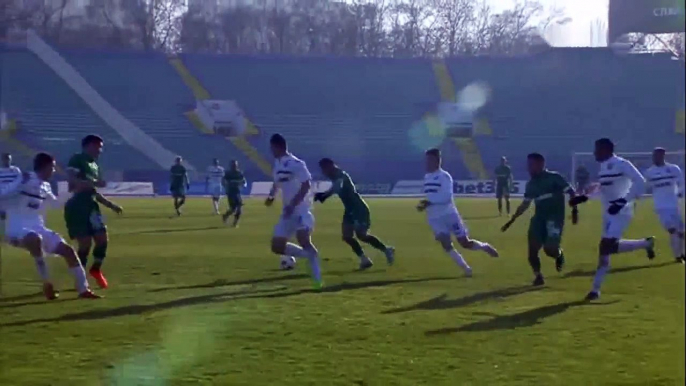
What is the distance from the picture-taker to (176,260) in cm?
1570

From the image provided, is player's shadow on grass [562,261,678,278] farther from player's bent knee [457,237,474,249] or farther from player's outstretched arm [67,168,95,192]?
player's outstretched arm [67,168,95,192]

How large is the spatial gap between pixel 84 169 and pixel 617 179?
6723 millimetres

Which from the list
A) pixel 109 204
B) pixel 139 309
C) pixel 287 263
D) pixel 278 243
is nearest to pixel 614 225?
pixel 278 243

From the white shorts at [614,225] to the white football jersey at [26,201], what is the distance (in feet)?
21.7

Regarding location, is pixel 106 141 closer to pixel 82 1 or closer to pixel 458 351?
pixel 82 1

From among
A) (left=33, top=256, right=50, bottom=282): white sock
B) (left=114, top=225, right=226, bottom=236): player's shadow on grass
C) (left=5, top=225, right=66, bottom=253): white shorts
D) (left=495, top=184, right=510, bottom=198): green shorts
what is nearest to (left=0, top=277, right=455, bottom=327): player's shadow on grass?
(left=5, top=225, right=66, bottom=253): white shorts

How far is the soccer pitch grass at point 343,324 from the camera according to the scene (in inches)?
273

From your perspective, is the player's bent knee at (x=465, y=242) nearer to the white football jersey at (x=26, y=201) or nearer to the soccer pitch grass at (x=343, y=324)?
the soccer pitch grass at (x=343, y=324)

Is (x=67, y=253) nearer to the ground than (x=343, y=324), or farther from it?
farther from it

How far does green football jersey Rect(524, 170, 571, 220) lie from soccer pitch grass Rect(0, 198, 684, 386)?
3.28 ft

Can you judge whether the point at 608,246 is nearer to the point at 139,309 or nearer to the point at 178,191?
the point at 139,309

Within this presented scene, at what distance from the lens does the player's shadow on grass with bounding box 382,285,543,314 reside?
33.2ft

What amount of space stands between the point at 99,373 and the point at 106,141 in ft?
143

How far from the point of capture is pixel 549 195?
1235 centimetres
